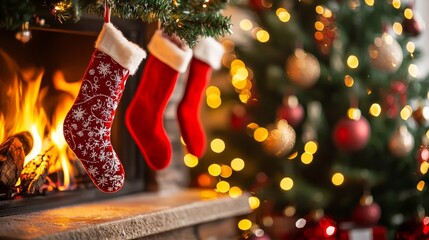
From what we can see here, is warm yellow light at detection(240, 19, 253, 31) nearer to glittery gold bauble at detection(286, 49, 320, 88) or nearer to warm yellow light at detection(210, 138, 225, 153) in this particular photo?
glittery gold bauble at detection(286, 49, 320, 88)

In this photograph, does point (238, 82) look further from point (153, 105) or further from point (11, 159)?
point (11, 159)

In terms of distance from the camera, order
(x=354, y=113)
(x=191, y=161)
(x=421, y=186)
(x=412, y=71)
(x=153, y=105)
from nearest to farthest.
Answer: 1. (x=153, y=105)
2. (x=354, y=113)
3. (x=421, y=186)
4. (x=412, y=71)
5. (x=191, y=161)

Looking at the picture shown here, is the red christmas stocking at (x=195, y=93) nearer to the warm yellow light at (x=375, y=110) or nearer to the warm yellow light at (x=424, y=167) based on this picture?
the warm yellow light at (x=375, y=110)

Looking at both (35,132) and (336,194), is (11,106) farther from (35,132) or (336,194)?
(336,194)

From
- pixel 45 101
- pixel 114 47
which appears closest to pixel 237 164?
pixel 45 101

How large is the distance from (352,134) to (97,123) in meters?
1.26

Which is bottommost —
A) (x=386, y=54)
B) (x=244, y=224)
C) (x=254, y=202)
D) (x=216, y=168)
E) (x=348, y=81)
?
(x=244, y=224)

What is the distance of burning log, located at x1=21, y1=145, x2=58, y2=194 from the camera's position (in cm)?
230

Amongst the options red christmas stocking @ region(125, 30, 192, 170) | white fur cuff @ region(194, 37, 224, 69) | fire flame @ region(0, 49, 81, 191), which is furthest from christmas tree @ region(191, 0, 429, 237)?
fire flame @ region(0, 49, 81, 191)

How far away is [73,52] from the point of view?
8.25 ft

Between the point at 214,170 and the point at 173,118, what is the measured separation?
0.49 m

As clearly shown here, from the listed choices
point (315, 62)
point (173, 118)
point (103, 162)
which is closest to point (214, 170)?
point (173, 118)

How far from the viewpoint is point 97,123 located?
2.15 metres

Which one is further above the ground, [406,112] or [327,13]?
[327,13]
